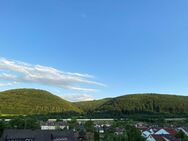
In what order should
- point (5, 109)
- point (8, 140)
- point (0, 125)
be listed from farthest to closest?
1. point (5, 109)
2. point (0, 125)
3. point (8, 140)

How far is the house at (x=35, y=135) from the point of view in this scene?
2545 inches

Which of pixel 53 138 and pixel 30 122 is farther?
pixel 30 122

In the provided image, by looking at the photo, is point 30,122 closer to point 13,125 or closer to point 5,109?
point 13,125

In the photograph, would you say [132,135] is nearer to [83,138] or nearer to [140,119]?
[83,138]

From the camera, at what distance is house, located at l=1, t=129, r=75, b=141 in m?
64.6

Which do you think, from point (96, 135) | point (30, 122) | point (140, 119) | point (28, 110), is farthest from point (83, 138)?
point (28, 110)

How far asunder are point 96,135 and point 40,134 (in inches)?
494

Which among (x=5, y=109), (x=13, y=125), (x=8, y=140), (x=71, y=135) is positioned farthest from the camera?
(x=5, y=109)

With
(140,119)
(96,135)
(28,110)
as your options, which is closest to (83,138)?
(96,135)

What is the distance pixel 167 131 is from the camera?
86.4 metres

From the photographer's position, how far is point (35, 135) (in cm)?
6656

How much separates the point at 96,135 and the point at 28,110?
132 meters

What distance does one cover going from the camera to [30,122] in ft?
290

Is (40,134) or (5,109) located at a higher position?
(5,109)
